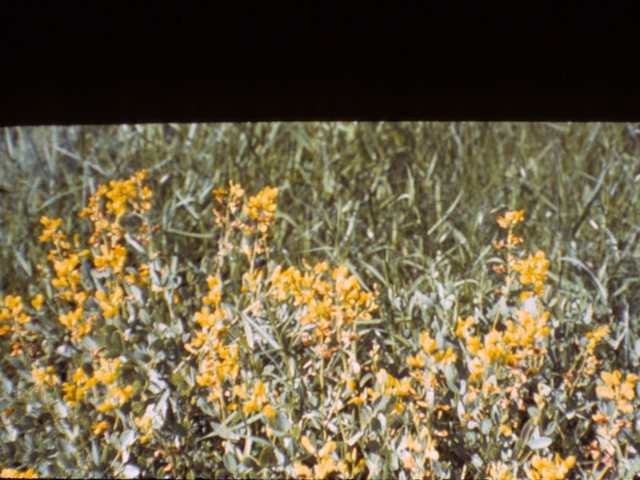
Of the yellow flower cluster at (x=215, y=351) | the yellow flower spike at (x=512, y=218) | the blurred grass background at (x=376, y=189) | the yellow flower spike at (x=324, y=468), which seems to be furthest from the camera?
the blurred grass background at (x=376, y=189)

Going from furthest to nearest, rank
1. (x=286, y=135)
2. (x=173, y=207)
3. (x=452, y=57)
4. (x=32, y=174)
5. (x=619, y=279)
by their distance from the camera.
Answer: (x=286, y=135), (x=32, y=174), (x=173, y=207), (x=619, y=279), (x=452, y=57)

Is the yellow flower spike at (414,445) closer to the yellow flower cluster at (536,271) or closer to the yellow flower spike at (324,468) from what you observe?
the yellow flower spike at (324,468)

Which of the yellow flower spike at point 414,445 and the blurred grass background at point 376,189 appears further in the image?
the blurred grass background at point 376,189

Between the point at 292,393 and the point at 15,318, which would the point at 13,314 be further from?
the point at 292,393

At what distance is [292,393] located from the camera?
130 centimetres

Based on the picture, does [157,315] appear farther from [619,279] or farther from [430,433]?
[619,279]

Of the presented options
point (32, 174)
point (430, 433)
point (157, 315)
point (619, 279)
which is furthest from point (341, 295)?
point (32, 174)

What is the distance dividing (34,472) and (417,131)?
2187 millimetres

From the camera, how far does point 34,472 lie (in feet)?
3.86

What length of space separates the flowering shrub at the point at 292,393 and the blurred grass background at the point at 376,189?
328 mm

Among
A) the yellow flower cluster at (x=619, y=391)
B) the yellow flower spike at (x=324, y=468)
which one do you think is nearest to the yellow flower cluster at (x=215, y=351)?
the yellow flower spike at (x=324, y=468)

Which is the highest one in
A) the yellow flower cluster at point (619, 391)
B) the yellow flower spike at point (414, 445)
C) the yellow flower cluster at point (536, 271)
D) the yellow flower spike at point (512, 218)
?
the yellow flower spike at point (512, 218)

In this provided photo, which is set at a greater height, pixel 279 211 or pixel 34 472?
pixel 279 211

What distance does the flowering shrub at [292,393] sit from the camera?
116 centimetres
